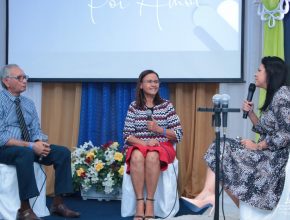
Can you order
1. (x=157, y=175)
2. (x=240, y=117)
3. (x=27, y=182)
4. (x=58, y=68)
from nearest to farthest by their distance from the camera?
(x=27, y=182), (x=157, y=175), (x=240, y=117), (x=58, y=68)

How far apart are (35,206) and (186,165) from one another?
152 cm

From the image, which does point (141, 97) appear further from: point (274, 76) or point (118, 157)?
point (274, 76)

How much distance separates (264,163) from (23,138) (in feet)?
5.63

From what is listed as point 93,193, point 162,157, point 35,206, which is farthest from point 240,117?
point 35,206

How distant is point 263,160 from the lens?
11.0 ft

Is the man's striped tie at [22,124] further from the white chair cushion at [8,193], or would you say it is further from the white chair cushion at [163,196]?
the white chair cushion at [163,196]

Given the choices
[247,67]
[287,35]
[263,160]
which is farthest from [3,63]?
[263,160]

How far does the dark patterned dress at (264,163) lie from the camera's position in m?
3.27

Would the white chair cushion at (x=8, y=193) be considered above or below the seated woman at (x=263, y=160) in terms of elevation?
below

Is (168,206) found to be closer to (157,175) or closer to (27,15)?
(157,175)

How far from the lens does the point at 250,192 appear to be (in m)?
3.30

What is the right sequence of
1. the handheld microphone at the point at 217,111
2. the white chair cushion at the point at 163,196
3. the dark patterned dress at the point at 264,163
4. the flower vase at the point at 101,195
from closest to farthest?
the handheld microphone at the point at 217,111 → the dark patterned dress at the point at 264,163 → the white chair cushion at the point at 163,196 → the flower vase at the point at 101,195

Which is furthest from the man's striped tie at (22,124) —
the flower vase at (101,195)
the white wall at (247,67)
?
the white wall at (247,67)

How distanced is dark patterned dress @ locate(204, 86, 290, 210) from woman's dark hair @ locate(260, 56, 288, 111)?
9 centimetres
